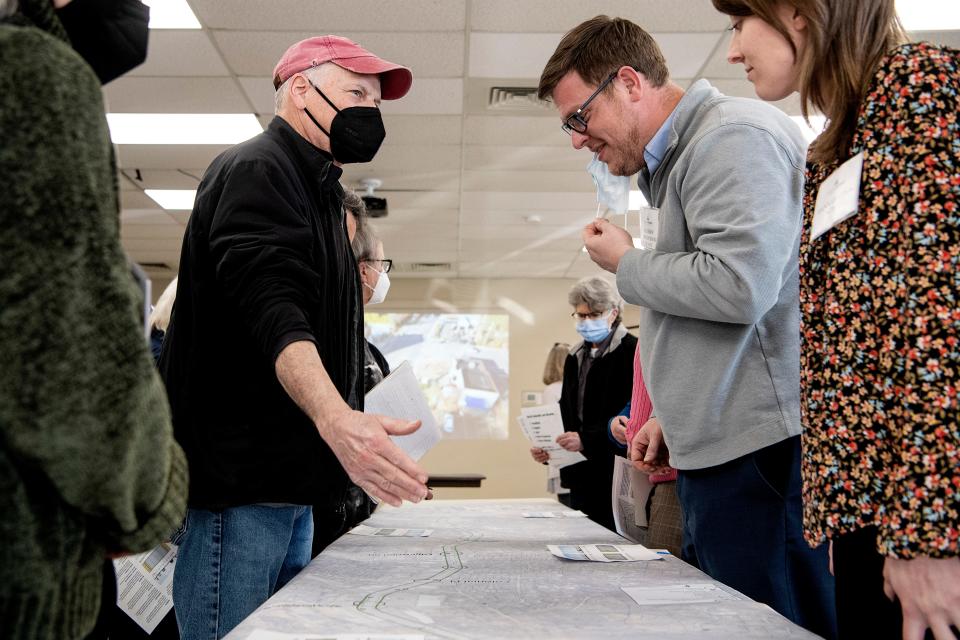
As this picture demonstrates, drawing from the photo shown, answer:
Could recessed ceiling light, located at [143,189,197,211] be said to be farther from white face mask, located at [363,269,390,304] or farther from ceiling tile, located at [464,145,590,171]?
white face mask, located at [363,269,390,304]

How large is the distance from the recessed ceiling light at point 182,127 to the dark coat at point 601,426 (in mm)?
2415

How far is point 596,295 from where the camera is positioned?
3490mm

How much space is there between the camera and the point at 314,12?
3084 millimetres

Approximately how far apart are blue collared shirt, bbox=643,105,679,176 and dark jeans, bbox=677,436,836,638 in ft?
1.90

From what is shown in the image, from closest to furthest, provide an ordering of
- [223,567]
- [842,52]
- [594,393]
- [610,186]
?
1. [842,52]
2. [223,567]
3. [610,186]
4. [594,393]

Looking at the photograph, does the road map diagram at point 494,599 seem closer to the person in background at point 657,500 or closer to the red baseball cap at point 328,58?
the person in background at point 657,500

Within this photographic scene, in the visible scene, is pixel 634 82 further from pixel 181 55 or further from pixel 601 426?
pixel 181 55

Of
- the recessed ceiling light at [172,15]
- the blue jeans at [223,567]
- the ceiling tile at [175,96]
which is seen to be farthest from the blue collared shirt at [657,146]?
the ceiling tile at [175,96]

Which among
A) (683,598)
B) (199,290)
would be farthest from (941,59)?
(199,290)

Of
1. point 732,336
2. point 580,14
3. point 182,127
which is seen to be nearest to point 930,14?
point 580,14

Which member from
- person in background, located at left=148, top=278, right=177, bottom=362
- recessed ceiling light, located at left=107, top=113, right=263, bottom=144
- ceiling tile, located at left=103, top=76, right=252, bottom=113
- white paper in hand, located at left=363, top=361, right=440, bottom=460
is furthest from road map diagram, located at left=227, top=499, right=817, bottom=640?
recessed ceiling light, located at left=107, top=113, right=263, bottom=144

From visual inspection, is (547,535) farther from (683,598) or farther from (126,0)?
(126,0)

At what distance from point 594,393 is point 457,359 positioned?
4.97m

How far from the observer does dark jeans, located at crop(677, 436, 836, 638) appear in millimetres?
1086
